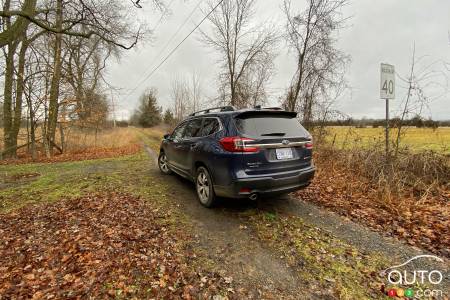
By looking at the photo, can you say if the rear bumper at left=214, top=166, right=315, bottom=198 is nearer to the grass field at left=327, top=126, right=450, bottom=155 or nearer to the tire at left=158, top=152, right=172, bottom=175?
the tire at left=158, top=152, right=172, bottom=175

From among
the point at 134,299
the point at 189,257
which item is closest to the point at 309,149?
the point at 189,257

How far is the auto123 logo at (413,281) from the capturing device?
2.31 meters

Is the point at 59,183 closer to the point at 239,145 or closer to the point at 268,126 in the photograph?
the point at 239,145

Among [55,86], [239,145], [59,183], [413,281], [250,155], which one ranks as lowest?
[413,281]

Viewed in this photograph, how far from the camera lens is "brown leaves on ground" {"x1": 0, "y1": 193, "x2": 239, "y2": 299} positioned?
2.42 meters

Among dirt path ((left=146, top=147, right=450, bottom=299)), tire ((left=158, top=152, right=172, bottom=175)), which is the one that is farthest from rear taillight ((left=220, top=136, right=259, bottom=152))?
tire ((left=158, top=152, right=172, bottom=175))

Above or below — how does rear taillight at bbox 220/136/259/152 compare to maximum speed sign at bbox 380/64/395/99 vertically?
below

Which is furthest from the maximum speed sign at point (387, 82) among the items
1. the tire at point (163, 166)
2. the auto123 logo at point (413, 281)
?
the tire at point (163, 166)

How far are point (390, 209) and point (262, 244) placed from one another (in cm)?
284

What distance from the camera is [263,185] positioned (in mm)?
3609

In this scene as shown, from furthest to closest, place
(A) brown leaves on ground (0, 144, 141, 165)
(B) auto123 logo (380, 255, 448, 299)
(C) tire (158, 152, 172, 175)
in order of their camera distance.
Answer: (A) brown leaves on ground (0, 144, 141, 165) → (C) tire (158, 152, 172, 175) → (B) auto123 logo (380, 255, 448, 299)

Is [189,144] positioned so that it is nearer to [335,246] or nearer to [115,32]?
[335,246]

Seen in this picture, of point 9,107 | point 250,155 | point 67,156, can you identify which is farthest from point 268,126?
point 9,107

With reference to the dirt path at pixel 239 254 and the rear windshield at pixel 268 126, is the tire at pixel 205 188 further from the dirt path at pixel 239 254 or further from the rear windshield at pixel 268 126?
the rear windshield at pixel 268 126
